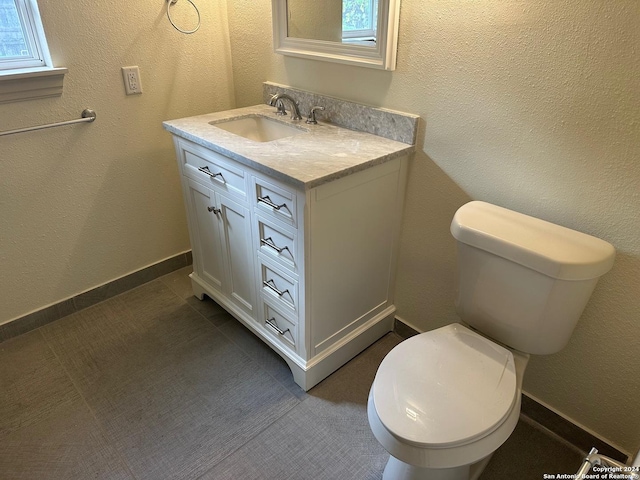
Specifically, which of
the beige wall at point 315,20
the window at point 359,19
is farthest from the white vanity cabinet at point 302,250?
the beige wall at point 315,20

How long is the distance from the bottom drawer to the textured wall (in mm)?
878

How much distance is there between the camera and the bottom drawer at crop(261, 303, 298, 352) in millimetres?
1655

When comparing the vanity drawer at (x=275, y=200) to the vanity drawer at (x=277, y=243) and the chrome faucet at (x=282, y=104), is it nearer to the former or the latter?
the vanity drawer at (x=277, y=243)

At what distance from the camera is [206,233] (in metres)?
1.92

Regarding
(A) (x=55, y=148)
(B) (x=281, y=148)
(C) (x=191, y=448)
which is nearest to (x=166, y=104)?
(A) (x=55, y=148)

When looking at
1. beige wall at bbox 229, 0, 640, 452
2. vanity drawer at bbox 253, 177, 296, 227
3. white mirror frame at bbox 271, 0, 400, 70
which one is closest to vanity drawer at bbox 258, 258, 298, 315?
vanity drawer at bbox 253, 177, 296, 227

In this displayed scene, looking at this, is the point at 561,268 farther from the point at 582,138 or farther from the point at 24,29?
the point at 24,29

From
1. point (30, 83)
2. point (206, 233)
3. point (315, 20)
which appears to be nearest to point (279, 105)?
point (315, 20)

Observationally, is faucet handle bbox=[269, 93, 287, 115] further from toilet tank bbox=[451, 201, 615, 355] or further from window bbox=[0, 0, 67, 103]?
toilet tank bbox=[451, 201, 615, 355]

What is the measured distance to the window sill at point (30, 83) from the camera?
1.59 meters

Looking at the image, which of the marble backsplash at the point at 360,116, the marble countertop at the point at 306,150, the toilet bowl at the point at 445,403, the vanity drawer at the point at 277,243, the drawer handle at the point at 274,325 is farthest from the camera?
the drawer handle at the point at 274,325

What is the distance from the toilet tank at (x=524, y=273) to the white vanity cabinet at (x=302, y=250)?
366 mm

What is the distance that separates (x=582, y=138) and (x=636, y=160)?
0.46 feet

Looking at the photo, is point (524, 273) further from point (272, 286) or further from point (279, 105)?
point (279, 105)
